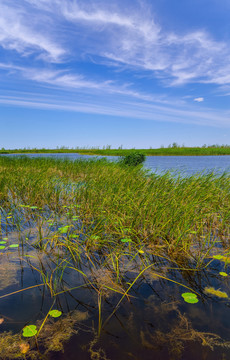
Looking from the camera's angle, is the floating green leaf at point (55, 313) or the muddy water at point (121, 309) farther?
the floating green leaf at point (55, 313)

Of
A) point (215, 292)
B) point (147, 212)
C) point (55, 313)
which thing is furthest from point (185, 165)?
point (55, 313)

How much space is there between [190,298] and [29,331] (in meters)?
1.49

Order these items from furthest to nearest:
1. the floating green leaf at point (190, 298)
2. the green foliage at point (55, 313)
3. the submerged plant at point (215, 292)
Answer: the submerged plant at point (215, 292), the floating green leaf at point (190, 298), the green foliage at point (55, 313)

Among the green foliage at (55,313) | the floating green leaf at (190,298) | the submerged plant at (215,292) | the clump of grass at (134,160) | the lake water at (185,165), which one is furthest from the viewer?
the clump of grass at (134,160)

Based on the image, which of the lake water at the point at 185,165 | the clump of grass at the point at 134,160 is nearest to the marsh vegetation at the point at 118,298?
the lake water at the point at 185,165

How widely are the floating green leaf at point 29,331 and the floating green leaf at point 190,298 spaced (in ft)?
4.57

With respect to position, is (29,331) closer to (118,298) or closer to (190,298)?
(118,298)

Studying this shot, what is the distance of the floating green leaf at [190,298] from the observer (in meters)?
2.15

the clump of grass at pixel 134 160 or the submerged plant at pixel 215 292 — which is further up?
the clump of grass at pixel 134 160

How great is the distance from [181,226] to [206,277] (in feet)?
3.48

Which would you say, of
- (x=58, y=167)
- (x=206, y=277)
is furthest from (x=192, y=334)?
(x=58, y=167)

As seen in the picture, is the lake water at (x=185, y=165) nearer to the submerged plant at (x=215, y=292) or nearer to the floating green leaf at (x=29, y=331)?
the submerged plant at (x=215, y=292)

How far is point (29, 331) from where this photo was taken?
1803 mm

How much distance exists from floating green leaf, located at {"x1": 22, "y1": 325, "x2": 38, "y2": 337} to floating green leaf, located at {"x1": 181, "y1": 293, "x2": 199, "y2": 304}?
139 centimetres
